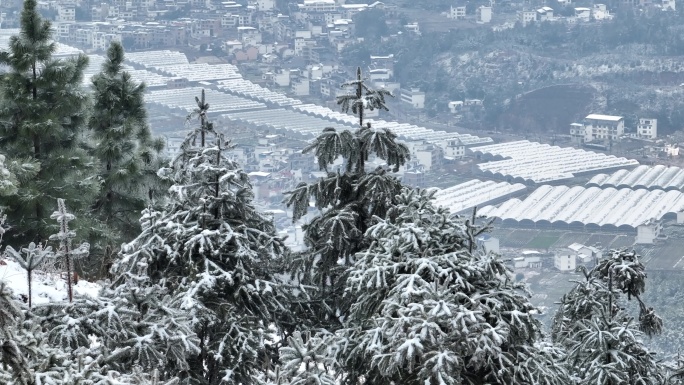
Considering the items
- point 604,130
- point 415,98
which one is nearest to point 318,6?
point 415,98

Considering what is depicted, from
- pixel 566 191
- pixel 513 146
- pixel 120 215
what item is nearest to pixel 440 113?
pixel 513 146

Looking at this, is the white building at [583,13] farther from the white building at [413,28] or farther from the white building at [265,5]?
the white building at [265,5]

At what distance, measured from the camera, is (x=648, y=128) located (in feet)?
207

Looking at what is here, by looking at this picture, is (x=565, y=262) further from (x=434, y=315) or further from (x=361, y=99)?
(x=434, y=315)

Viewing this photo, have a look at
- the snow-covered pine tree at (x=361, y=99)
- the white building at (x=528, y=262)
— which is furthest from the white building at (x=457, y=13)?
the snow-covered pine tree at (x=361, y=99)

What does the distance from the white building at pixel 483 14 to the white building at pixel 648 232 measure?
140 feet

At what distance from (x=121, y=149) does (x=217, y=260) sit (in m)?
4.79

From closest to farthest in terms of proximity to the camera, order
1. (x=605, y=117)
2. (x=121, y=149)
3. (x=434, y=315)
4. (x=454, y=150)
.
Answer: (x=434, y=315) → (x=121, y=149) → (x=454, y=150) → (x=605, y=117)

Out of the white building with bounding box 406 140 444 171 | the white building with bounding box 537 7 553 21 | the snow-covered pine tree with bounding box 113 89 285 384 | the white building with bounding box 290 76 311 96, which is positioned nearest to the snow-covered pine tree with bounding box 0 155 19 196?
the snow-covered pine tree with bounding box 113 89 285 384

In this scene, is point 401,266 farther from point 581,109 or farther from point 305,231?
point 581,109

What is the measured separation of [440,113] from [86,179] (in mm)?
62104

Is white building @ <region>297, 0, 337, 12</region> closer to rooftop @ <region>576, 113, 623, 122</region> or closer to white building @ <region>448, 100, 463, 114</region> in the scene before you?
white building @ <region>448, 100, 463, 114</region>

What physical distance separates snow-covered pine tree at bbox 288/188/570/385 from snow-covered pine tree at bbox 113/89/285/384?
354 mm

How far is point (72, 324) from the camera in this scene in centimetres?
382
